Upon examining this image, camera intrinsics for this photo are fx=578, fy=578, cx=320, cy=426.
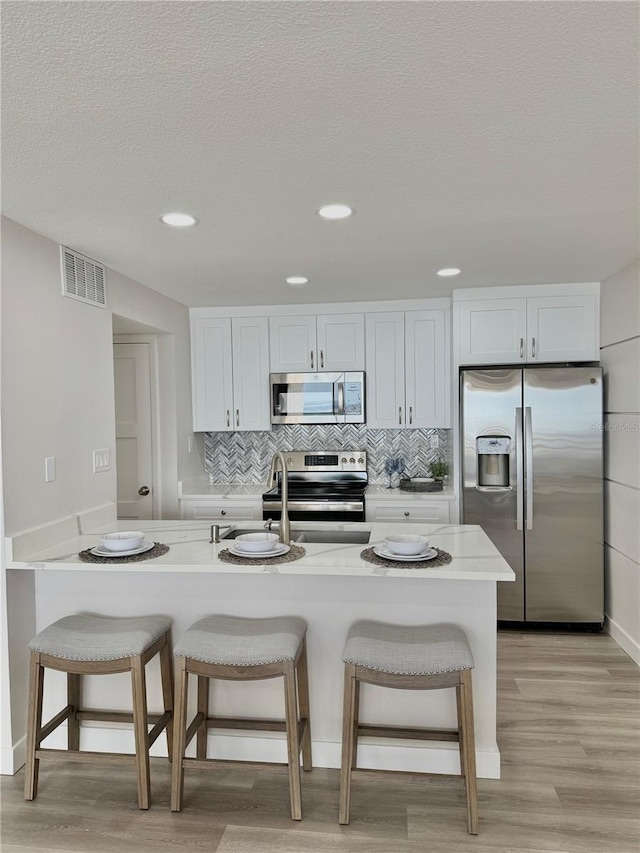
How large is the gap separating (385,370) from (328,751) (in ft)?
9.28

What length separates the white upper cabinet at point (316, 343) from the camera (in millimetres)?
4586

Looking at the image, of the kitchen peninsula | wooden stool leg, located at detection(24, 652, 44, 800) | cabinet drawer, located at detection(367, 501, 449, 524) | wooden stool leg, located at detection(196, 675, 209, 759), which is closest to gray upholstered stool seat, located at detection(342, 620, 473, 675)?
the kitchen peninsula

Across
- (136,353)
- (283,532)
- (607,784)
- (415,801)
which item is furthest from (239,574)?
(136,353)

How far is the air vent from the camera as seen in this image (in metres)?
2.89

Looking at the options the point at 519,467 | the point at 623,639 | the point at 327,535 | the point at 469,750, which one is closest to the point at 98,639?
the point at 327,535

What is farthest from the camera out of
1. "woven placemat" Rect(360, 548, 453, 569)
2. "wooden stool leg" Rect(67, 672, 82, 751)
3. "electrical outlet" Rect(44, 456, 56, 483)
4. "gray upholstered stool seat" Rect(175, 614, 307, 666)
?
"electrical outlet" Rect(44, 456, 56, 483)

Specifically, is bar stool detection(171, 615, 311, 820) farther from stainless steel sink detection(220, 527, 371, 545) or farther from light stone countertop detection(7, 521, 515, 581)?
stainless steel sink detection(220, 527, 371, 545)

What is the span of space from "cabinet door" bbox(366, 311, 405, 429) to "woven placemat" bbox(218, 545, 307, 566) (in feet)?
7.41

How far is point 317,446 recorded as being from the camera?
5.00 metres

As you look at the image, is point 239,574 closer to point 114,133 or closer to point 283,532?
point 283,532

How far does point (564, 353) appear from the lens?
13.3 ft

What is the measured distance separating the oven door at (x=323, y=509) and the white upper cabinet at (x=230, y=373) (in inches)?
27.2

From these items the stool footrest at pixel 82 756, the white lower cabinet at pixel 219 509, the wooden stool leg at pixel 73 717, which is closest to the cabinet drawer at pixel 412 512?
the white lower cabinet at pixel 219 509

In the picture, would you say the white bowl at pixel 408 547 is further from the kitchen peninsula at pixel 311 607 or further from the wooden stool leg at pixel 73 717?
the wooden stool leg at pixel 73 717
